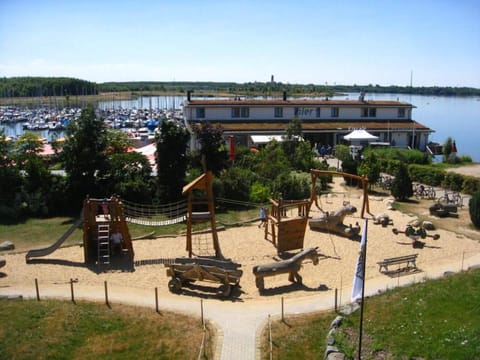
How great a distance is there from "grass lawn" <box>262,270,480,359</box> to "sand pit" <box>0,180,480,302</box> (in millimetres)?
2773

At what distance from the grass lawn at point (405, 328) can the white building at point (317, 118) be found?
31775 mm

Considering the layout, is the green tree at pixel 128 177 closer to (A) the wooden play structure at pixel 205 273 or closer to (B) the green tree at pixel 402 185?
(A) the wooden play structure at pixel 205 273

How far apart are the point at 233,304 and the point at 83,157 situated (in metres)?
15.8

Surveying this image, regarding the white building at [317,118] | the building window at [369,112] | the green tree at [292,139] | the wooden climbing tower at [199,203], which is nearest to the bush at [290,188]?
the green tree at [292,139]

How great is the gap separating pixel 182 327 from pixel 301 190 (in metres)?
17.0

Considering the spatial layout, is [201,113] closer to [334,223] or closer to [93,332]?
[334,223]

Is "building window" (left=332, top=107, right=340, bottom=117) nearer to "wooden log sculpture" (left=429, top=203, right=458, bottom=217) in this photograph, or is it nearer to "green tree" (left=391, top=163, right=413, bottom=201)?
"green tree" (left=391, top=163, right=413, bottom=201)

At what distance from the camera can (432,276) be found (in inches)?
655

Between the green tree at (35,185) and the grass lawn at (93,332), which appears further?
the green tree at (35,185)

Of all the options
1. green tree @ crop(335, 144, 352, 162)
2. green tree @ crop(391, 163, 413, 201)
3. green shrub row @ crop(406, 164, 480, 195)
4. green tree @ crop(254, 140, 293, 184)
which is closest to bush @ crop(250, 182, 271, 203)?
green tree @ crop(254, 140, 293, 184)

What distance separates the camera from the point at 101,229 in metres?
19.4

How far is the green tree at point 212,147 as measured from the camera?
95.5ft

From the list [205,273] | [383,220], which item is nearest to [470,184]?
[383,220]

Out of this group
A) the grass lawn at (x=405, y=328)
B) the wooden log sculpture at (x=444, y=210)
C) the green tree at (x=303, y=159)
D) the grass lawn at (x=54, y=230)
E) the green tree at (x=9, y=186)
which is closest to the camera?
the grass lawn at (x=405, y=328)
